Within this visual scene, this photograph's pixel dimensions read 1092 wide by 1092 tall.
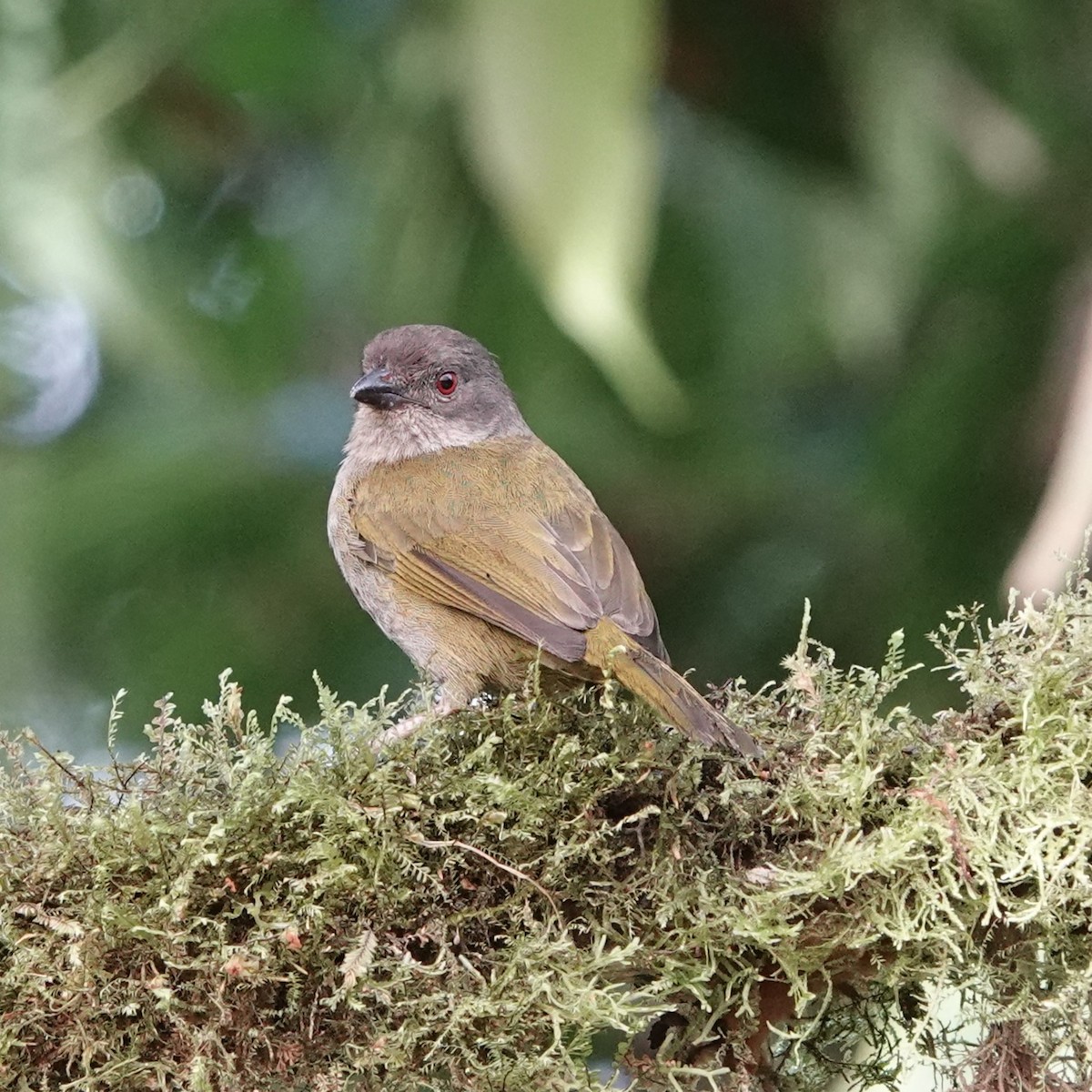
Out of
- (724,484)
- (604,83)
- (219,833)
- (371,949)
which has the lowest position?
(371,949)

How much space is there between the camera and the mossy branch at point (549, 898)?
78.4 inches

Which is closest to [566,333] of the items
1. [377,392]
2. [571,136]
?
[377,392]

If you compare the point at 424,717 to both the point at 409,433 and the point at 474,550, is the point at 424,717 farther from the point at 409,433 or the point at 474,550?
the point at 409,433

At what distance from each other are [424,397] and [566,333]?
507 millimetres

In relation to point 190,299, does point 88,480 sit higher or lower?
lower

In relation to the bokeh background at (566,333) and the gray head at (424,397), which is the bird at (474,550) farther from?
the bokeh background at (566,333)

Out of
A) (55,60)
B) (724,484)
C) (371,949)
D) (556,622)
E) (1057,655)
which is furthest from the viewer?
(724,484)

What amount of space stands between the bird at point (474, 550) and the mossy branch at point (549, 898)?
0.61 feet

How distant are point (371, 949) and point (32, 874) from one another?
0.51 metres

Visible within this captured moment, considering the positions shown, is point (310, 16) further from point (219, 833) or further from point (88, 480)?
point (219, 833)

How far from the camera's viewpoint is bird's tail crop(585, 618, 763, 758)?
2.23 meters

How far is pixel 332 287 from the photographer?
5.22 metres

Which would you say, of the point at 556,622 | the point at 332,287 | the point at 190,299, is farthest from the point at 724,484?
the point at 556,622

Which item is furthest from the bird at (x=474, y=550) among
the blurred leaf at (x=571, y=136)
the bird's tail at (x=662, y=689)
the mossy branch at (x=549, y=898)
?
the blurred leaf at (x=571, y=136)
